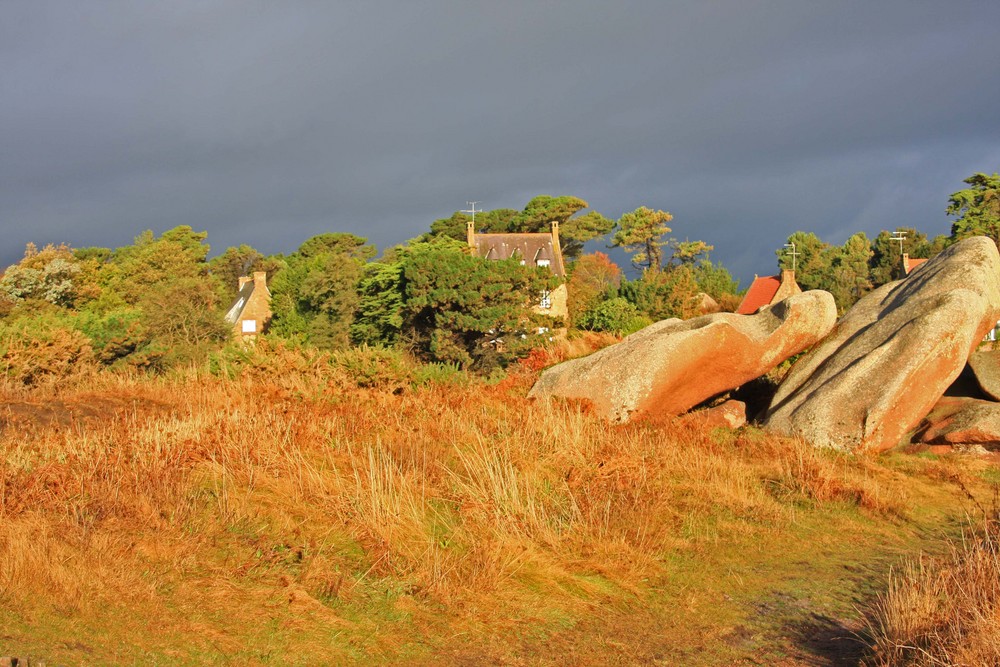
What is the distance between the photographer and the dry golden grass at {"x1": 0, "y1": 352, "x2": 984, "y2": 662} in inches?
225

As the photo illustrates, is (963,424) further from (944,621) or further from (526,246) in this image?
(526,246)

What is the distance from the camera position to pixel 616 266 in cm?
8175

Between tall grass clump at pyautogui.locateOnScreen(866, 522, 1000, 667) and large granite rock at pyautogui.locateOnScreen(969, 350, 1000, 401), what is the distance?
795 centimetres

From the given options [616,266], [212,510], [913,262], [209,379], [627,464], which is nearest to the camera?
[212,510]

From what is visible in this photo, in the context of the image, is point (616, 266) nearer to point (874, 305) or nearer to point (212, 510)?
point (874, 305)

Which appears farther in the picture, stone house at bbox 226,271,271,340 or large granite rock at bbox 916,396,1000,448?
stone house at bbox 226,271,271,340

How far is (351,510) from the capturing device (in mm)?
7367

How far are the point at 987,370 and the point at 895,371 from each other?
2.39 m

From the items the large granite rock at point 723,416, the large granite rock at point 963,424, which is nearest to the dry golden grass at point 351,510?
the large granite rock at point 723,416

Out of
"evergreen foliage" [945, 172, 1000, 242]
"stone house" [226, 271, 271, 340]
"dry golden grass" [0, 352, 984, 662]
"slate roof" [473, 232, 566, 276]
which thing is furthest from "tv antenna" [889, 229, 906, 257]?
"dry golden grass" [0, 352, 984, 662]

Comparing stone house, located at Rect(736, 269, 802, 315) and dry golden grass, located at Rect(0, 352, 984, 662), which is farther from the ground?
stone house, located at Rect(736, 269, 802, 315)

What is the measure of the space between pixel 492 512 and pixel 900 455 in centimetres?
645

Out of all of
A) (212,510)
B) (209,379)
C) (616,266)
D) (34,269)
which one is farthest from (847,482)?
(616,266)

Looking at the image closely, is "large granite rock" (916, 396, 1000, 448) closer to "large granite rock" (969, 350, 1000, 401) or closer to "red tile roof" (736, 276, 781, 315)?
"large granite rock" (969, 350, 1000, 401)
